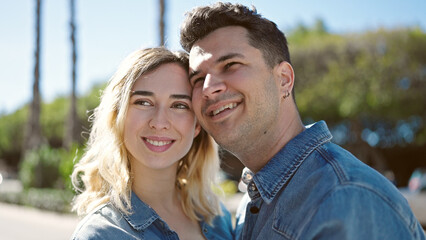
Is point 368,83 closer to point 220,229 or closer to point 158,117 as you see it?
point 220,229

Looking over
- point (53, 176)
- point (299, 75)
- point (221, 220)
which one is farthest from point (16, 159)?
point (221, 220)

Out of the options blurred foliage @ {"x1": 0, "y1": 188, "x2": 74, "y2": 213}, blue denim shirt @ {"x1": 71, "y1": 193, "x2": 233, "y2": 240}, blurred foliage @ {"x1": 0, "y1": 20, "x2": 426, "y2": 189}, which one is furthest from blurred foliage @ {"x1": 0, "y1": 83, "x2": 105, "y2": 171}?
blue denim shirt @ {"x1": 71, "y1": 193, "x2": 233, "y2": 240}

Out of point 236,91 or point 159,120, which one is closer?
point 236,91

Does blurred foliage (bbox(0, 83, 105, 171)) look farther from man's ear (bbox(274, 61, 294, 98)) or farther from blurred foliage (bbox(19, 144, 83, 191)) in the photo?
man's ear (bbox(274, 61, 294, 98))

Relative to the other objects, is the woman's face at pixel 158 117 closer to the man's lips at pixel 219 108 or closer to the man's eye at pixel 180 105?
the man's eye at pixel 180 105

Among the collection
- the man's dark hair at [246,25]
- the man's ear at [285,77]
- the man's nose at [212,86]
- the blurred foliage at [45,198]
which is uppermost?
the man's dark hair at [246,25]

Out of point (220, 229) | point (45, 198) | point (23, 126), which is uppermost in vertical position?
point (220, 229)

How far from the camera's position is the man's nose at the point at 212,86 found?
2242mm

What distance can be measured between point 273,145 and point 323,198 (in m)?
0.56

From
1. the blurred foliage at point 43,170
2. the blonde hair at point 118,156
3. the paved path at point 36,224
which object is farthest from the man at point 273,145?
the blurred foliage at point 43,170

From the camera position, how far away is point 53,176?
17609mm

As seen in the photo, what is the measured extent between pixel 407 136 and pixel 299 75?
21.2 ft

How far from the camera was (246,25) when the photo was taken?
2293mm

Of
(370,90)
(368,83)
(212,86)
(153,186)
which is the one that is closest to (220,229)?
(153,186)
